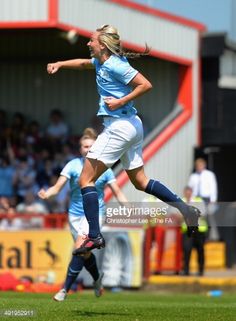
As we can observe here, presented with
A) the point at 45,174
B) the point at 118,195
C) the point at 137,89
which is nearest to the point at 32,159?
the point at 45,174

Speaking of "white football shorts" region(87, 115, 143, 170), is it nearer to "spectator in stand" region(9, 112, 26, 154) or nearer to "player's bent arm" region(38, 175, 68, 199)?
"player's bent arm" region(38, 175, 68, 199)

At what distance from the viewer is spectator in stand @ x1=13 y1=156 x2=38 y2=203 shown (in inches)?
952

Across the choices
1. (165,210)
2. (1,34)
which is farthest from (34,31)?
(165,210)

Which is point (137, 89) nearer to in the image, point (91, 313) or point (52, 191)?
point (91, 313)

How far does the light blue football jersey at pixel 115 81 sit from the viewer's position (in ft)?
33.4

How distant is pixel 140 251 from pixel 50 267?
173 cm

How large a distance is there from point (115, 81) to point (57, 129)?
54.2 ft

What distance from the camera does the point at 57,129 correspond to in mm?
26750

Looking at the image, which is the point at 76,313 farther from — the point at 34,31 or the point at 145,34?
the point at 145,34

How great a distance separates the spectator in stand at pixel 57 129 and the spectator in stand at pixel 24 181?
4.93 feet

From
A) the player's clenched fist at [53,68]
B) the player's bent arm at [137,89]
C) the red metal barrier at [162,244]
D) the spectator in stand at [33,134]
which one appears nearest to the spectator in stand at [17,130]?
the spectator in stand at [33,134]

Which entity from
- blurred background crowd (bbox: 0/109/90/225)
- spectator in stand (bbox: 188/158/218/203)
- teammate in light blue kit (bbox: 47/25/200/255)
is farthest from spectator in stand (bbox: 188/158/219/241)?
teammate in light blue kit (bbox: 47/25/200/255)

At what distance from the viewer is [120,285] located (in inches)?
765

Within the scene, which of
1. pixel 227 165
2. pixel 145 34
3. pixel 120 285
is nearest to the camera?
pixel 120 285
